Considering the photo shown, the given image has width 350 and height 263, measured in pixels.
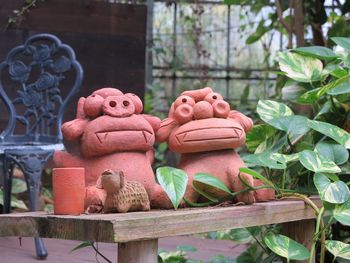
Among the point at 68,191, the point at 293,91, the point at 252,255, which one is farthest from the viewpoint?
the point at 252,255

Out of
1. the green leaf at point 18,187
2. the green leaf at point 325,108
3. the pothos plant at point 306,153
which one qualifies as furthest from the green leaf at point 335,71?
the green leaf at point 18,187

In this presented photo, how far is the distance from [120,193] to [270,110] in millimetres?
637

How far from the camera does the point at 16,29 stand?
4.04 meters

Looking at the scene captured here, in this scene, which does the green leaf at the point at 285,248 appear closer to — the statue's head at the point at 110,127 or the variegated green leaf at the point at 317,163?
the variegated green leaf at the point at 317,163

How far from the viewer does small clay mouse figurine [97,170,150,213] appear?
1374 millimetres

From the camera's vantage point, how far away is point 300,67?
200 cm

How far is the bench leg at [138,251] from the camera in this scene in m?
1.30

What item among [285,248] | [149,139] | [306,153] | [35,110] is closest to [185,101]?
[149,139]

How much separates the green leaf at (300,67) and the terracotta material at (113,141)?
581mm

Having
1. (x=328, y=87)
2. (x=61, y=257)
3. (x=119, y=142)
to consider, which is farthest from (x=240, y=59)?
(x=119, y=142)

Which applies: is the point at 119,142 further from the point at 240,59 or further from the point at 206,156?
the point at 240,59

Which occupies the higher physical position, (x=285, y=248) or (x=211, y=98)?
(x=211, y=98)

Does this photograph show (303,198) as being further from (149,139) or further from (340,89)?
(149,139)

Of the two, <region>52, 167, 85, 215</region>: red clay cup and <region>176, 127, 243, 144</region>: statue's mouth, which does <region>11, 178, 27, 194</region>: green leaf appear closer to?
<region>176, 127, 243, 144</region>: statue's mouth
